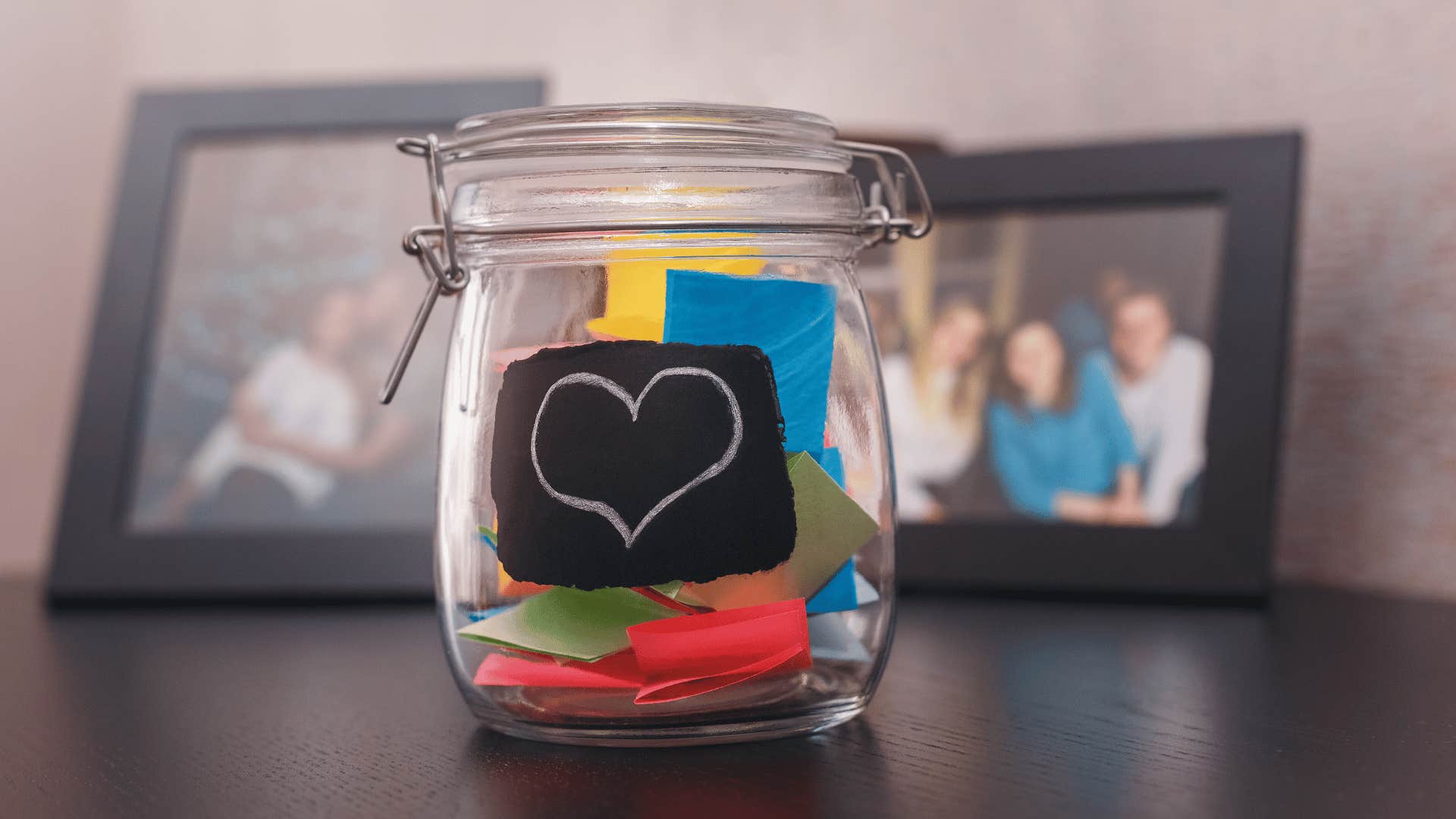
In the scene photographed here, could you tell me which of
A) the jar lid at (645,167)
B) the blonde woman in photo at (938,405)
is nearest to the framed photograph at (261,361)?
the blonde woman in photo at (938,405)

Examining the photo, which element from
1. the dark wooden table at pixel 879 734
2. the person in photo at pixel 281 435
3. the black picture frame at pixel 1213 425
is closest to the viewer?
the dark wooden table at pixel 879 734

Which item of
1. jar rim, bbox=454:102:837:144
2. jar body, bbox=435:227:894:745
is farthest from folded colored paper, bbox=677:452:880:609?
jar rim, bbox=454:102:837:144

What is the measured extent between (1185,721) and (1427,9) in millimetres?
473

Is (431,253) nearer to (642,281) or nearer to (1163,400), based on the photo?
(642,281)

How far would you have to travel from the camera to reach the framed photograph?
30.7 inches

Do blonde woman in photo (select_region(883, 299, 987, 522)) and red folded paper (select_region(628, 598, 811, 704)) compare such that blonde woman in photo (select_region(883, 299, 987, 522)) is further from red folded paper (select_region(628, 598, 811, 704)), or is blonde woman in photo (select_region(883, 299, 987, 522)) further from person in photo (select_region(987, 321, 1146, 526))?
red folded paper (select_region(628, 598, 811, 704))

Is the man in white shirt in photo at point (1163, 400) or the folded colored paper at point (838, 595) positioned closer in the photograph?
the folded colored paper at point (838, 595)

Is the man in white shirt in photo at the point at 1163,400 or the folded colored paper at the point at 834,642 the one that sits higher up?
the man in white shirt in photo at the point at 1163,400

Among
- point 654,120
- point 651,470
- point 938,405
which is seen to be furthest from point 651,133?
point 938,405

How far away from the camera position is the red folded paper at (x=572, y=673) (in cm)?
41

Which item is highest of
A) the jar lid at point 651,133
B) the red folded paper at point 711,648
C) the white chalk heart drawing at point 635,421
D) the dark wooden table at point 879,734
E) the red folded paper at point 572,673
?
the jar lid at point 651,133

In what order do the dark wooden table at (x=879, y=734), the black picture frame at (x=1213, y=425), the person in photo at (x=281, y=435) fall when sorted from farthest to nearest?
the person in photo at (x=281, y=435), the black picture frame at (x=1213, y=425), the dark wooden table at (x=879, y=734)

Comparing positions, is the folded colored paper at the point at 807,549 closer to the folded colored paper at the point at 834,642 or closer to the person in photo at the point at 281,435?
the folded colored paper at the point at 834,642

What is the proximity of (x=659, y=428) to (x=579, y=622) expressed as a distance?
0.07m
